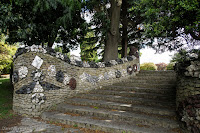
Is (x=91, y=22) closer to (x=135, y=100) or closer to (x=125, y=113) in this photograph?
(x=135, y=100)

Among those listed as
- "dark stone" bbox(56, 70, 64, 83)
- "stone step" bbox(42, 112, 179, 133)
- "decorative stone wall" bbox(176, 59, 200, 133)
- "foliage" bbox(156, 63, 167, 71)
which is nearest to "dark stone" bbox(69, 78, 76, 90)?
"dark stone" bbox(56, 70, 64, 83)

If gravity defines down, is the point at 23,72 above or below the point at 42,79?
above

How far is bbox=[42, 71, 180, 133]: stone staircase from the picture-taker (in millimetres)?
3304

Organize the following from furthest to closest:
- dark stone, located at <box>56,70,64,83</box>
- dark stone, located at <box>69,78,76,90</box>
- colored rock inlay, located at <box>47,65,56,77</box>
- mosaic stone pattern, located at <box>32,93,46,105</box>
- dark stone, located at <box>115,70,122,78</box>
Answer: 1. dark stone, located at <box>115,70,122,78</box>
2. dark stone, located at <box>69,78,76,90</box>
3. dark stone, located at <box>56,70,64,83</box>
4. colored rock inlay, located at <box>47,65,56,77</box>
5. mosaic stone pattern, located at <box>32,93,46,105</box>

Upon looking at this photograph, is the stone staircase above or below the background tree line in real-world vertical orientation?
below

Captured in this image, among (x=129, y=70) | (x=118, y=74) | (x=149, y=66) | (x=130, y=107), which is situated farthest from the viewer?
(x=149, y=66)

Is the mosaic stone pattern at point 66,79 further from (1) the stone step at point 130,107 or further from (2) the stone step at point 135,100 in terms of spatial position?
(2) the stone step at point 135,100

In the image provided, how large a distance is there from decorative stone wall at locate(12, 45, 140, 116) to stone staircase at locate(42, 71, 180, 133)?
0.40 metres

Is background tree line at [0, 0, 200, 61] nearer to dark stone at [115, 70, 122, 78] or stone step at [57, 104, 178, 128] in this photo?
dark stone at [115, 70, 122, 78]

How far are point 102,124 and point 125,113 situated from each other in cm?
82

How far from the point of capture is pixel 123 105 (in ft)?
14.2

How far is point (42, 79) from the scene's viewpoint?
4684 mm

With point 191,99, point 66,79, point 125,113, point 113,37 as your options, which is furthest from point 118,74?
point 191,99

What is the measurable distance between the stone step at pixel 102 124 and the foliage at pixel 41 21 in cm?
375
